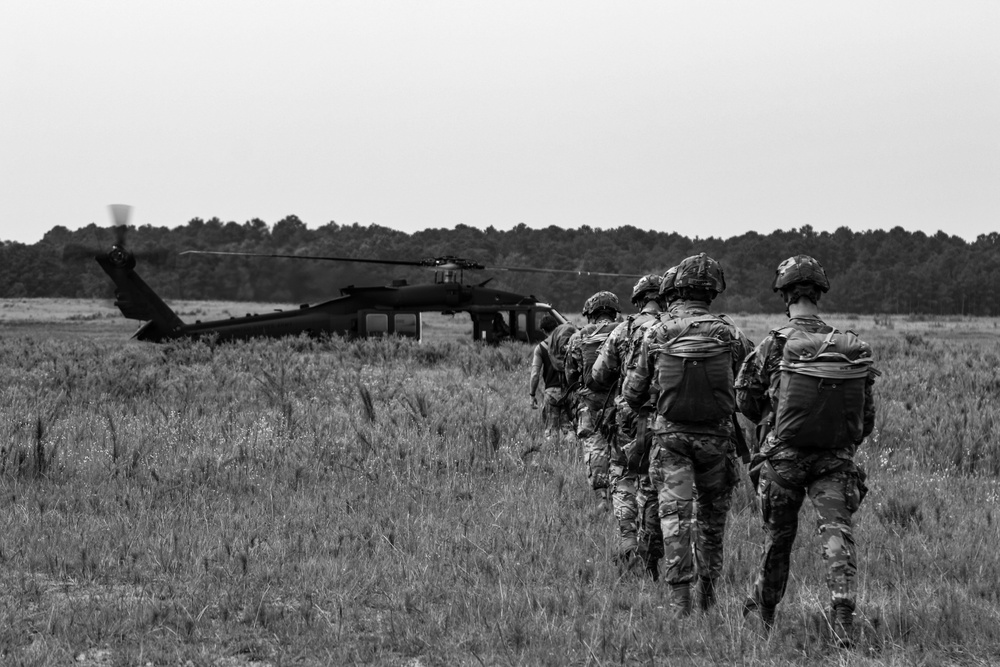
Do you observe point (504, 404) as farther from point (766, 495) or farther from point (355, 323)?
point (355, 323)

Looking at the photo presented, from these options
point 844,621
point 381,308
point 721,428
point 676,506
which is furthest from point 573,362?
point 381,308

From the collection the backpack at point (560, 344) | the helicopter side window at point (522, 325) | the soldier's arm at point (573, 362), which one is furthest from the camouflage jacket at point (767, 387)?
the helicopter side window at point (522, 325)

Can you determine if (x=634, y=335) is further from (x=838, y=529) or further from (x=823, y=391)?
(x=838, y=529)

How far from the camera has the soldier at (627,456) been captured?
22.0 feet

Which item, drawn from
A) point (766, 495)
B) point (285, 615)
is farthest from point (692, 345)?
point (285, 615)

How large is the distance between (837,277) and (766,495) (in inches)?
3913

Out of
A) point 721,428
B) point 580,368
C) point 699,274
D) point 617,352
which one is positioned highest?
point 699,274

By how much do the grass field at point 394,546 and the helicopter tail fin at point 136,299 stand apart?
31.2 feet

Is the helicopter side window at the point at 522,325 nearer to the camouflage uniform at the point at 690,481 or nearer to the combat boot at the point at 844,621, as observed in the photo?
the camouflage uniform at the point at 690,481

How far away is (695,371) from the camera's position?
607 centimetres

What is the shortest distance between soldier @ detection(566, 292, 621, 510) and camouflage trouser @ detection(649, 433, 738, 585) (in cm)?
154

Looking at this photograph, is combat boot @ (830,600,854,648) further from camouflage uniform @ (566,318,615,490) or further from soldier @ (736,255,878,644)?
camouflage uniform @ (566,318,615,490)

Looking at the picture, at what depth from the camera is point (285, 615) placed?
5684mm

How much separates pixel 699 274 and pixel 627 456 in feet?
5.50
